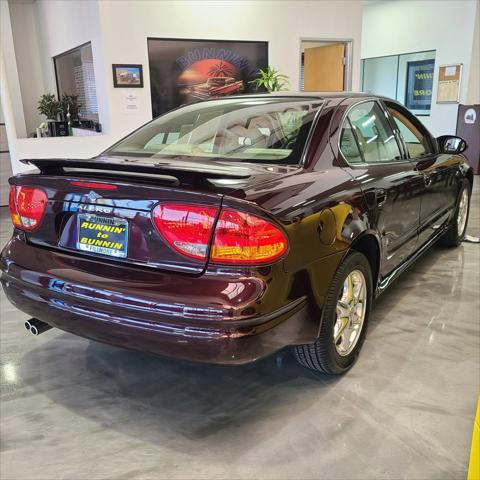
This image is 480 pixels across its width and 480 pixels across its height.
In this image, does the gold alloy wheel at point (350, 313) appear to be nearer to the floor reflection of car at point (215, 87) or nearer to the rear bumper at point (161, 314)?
the rear bumper at point (161, 314)

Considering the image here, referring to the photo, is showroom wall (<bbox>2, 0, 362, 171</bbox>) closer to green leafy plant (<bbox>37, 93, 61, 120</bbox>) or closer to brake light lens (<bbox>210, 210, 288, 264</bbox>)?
green leafy plant (<bbox>37, 93, 61, 120</bbox>)

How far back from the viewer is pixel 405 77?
1045cm

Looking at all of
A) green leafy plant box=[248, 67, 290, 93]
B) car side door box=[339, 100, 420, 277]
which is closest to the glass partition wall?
green leafy plant box=[248, 67, 290, 93]

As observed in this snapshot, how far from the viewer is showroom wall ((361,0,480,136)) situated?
345 inches

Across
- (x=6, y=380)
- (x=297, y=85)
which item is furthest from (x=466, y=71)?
(x=6, y=380)

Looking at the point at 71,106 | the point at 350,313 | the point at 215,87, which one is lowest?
the point at 350,313

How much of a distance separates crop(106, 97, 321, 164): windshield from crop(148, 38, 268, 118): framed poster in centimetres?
390

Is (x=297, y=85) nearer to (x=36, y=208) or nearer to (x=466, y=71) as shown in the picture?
(x=466, y=71)

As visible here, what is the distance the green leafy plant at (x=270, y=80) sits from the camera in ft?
21.5

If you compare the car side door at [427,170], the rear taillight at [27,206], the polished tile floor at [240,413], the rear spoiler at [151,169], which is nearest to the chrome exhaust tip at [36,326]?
the polished tile floor at [240,413]

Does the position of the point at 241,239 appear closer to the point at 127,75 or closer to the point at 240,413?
the point at 240,413

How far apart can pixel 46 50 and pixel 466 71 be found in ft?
24.4

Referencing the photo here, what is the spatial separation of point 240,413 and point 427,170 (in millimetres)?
1816

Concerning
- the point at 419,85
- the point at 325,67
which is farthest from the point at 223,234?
the point at 419,85
